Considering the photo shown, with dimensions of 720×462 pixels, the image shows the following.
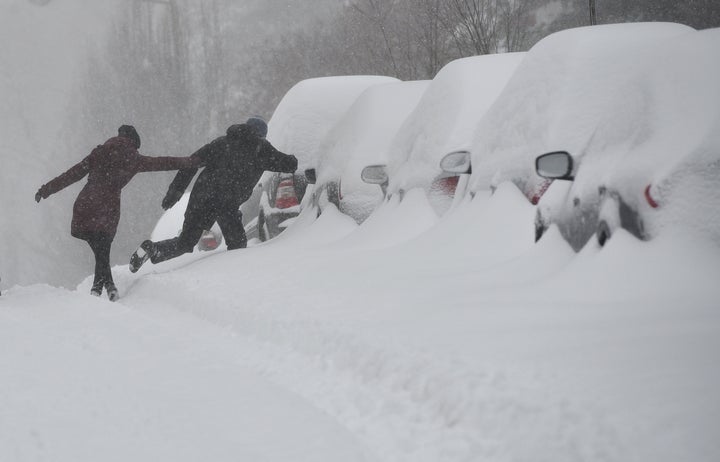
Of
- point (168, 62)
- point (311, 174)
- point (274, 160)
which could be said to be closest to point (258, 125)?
point (274, 160)

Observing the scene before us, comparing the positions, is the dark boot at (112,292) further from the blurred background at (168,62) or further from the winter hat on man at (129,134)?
the blurred background at (168,62)

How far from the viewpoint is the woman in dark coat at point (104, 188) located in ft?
26.8

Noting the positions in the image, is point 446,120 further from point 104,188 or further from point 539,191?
point 104,188

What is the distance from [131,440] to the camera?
3.12m

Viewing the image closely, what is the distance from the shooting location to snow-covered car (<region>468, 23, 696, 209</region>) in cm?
462

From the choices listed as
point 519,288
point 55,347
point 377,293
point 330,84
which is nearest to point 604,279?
point 519,288

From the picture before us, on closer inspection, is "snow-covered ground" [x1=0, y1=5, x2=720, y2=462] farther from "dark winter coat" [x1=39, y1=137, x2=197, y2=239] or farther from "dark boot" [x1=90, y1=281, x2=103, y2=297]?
"dark winter coat" [x1=39, y1=137, x2=197, y2=239]

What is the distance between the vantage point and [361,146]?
8.94 m

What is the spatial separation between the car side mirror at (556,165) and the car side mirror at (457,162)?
Answer: 1.92 m

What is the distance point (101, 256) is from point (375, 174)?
274 cm

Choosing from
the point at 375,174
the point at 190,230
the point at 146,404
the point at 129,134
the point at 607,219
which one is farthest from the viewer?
the point at 190,230

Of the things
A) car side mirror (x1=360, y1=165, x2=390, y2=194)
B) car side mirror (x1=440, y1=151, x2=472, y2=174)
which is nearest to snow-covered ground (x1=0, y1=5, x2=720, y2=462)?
car side mirror (x1=440, y1=151, x2=472, y2=174)

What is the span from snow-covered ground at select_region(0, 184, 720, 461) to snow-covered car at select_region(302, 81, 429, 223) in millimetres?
2877

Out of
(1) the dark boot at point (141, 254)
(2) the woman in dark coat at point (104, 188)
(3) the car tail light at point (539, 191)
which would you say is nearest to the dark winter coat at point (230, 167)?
(2) the woman in dark coat at point (104, 188)
